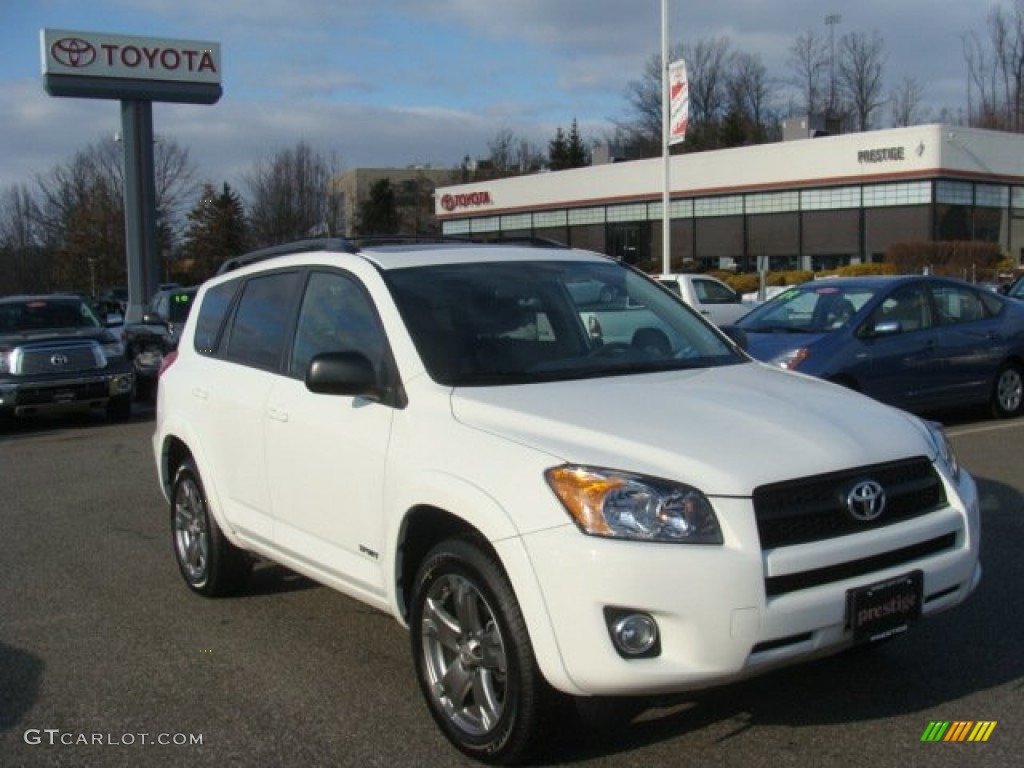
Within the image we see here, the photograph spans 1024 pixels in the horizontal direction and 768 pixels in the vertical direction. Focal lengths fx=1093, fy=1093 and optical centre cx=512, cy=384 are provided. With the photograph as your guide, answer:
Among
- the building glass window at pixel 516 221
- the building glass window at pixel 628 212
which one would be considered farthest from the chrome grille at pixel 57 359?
the building glass window at pixel 516 221

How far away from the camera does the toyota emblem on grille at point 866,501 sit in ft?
11.9

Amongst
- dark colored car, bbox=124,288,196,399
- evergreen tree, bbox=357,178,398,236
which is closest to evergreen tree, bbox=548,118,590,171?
evergreen tree, bbox=357,178,398,236

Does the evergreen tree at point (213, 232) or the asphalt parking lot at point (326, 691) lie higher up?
the evergreen tree at point (213, 232)

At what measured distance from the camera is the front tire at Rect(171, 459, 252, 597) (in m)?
5.73

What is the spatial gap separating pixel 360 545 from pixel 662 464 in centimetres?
144

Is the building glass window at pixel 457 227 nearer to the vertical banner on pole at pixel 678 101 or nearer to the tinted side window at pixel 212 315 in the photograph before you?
the vertical banner on pole at pixel 678 101

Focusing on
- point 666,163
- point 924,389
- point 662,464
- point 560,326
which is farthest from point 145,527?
point 666,163

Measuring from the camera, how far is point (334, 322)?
4922 millimetres

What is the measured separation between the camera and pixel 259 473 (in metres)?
5.14

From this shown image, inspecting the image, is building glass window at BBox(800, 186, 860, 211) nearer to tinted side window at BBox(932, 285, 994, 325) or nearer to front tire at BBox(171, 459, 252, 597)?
tinted side window at BBox(932, 285, 994, 325)

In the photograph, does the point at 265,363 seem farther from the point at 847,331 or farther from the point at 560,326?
the point at 847,331

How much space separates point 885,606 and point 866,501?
349 millimetres

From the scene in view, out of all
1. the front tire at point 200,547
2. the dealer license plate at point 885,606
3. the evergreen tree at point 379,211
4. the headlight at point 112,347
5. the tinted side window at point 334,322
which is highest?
the evergreen tree at point 379,211

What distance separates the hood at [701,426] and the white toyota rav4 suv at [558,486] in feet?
0.04
